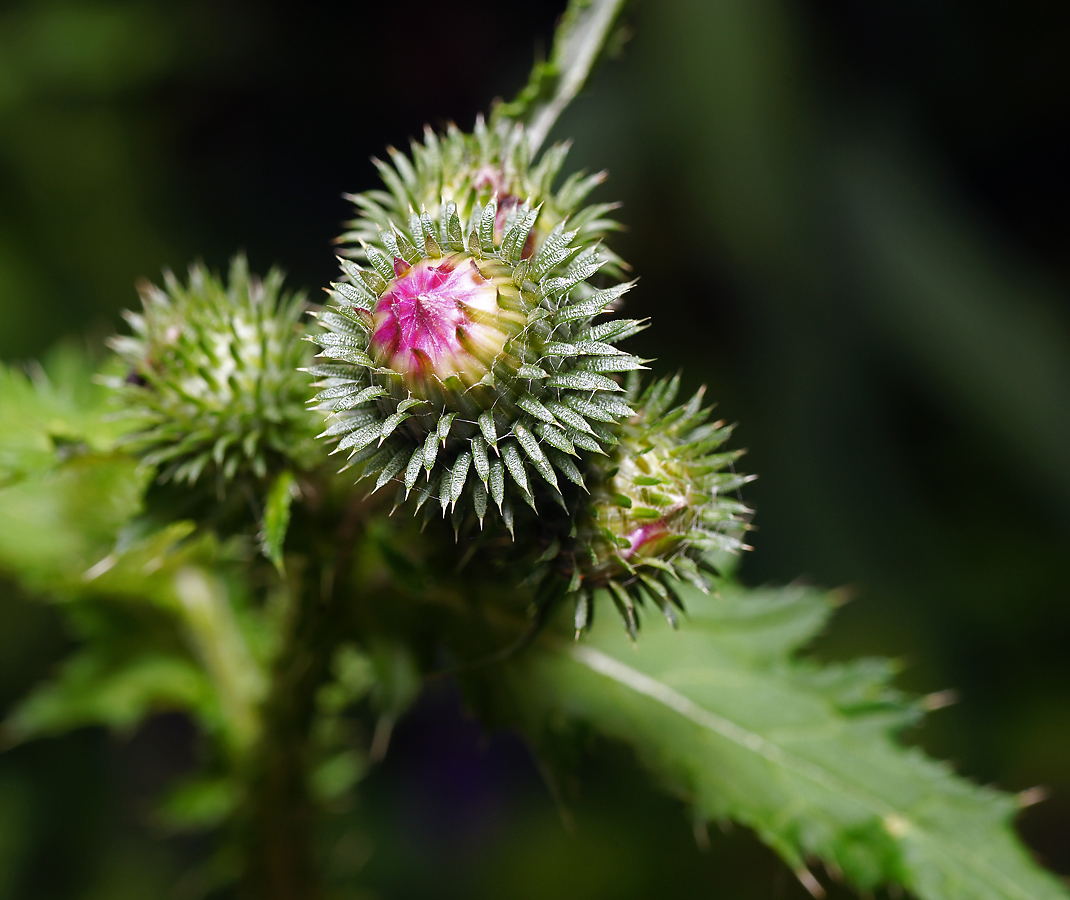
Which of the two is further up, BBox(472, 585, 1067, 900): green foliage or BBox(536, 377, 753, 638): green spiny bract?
BBox(536, 377, 753, 638): green spiny bract

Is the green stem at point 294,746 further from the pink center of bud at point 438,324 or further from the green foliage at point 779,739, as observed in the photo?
the pink center of bud at point 438,324

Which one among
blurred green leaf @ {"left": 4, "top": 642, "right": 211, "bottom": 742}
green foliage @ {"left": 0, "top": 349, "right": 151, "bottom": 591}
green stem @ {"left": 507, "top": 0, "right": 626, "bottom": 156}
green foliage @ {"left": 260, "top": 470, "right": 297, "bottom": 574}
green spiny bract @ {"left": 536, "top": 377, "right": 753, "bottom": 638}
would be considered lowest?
blurred green leaf @ {"left": 4, "top": 642, "right": 211, "bottom": 742}

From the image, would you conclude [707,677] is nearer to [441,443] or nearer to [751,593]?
[751,593]


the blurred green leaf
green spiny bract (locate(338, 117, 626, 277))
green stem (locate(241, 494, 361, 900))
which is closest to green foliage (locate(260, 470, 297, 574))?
green stem (locate(241, 494, 361, 900))

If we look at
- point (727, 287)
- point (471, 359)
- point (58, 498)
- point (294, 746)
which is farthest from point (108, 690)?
point (727, 287)

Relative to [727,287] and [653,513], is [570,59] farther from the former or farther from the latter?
[727,287]

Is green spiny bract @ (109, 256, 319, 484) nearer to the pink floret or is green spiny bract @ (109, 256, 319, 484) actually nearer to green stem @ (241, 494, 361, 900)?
green stem @ (241, 494, 361, 900)
